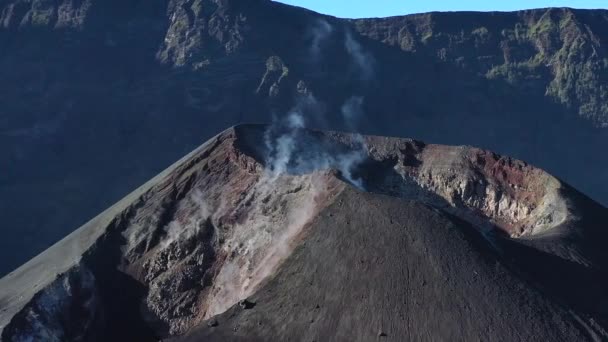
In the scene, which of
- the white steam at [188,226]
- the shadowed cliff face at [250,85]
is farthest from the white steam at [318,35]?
the white steam at [188,226]

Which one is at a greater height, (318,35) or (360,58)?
(318,35)

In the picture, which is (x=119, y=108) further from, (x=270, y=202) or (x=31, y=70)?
(x=270, y=202)

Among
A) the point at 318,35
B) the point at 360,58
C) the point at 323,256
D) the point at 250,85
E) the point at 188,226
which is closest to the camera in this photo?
the point at 323,256

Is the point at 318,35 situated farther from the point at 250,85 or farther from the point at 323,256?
the point at 323,256

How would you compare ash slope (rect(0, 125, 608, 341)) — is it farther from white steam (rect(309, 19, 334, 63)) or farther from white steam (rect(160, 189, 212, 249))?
white steam (rect(309, 19, 334, 63))

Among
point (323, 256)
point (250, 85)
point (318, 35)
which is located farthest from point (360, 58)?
point (323, 256)

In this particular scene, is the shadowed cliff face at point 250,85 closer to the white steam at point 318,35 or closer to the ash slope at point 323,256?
the white steam at point 318,35
